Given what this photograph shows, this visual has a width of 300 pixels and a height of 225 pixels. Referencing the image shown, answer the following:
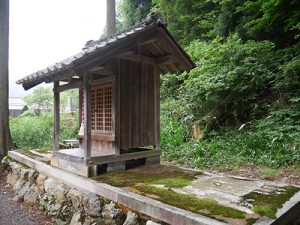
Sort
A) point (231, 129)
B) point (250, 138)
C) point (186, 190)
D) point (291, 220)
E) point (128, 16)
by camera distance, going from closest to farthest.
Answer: point (291, 220) < point (186, 190) < point (250, 138) < point (231, 129) < point (128, 16)

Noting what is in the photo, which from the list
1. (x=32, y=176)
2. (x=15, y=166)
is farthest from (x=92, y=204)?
(x=15, y=166)

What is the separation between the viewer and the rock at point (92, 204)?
4496mm

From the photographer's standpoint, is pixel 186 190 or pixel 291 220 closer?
pixel 291 220

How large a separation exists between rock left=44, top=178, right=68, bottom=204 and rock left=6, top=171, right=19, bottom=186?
2.26 meters

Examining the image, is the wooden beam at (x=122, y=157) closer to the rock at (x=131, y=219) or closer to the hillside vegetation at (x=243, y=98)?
the hillside vegetation at (x=243, y=98)

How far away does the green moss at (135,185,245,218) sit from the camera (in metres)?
3.40

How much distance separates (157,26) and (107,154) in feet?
9.92

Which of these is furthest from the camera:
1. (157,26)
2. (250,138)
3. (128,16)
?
(128,16)

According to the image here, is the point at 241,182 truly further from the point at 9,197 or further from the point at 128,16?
the point at 128,16

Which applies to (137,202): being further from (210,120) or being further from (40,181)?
(210,120)

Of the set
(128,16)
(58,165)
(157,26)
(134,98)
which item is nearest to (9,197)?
(58,165)

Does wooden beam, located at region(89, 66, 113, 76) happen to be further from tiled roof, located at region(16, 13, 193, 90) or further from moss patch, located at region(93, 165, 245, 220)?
moss patch, located at region(93, 165, 245, 220)

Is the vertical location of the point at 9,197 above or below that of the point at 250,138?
below

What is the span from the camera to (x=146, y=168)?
621 centimetres
